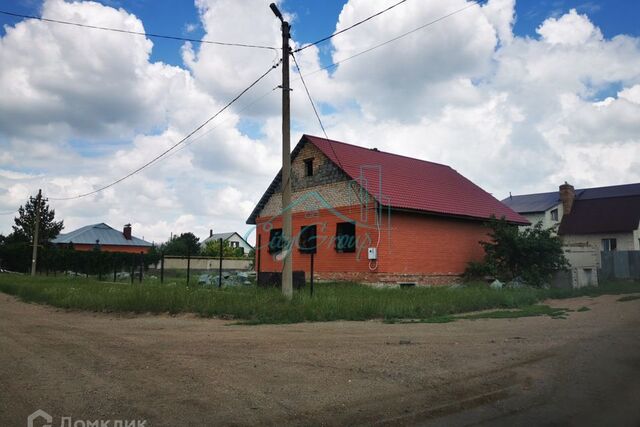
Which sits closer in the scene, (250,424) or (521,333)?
(250,424)

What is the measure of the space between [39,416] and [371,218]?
16.2 metres

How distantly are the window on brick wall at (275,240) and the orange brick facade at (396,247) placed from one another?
1.36 feet

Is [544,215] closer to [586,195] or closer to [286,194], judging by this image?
[586,195]

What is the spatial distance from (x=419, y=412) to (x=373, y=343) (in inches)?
136

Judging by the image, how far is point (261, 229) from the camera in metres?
26.3

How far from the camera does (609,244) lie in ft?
126

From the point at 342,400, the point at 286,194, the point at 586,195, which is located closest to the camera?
the point at 342,400

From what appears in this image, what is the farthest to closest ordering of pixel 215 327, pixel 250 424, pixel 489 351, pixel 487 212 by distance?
pixel 487 212 < pixel 215 327 < pixel 489 351 < pixel 250 424

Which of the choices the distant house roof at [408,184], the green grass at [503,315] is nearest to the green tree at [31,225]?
the distant house roof at [408,184]

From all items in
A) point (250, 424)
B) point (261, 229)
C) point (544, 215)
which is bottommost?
point (250, 424)

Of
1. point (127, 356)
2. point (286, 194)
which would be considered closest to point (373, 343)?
point (127, 356)

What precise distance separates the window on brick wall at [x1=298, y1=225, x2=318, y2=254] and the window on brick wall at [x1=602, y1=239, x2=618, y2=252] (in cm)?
2819

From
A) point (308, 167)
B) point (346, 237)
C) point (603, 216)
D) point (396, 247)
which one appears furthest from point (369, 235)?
point (603, 216)

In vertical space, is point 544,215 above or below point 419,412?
above
